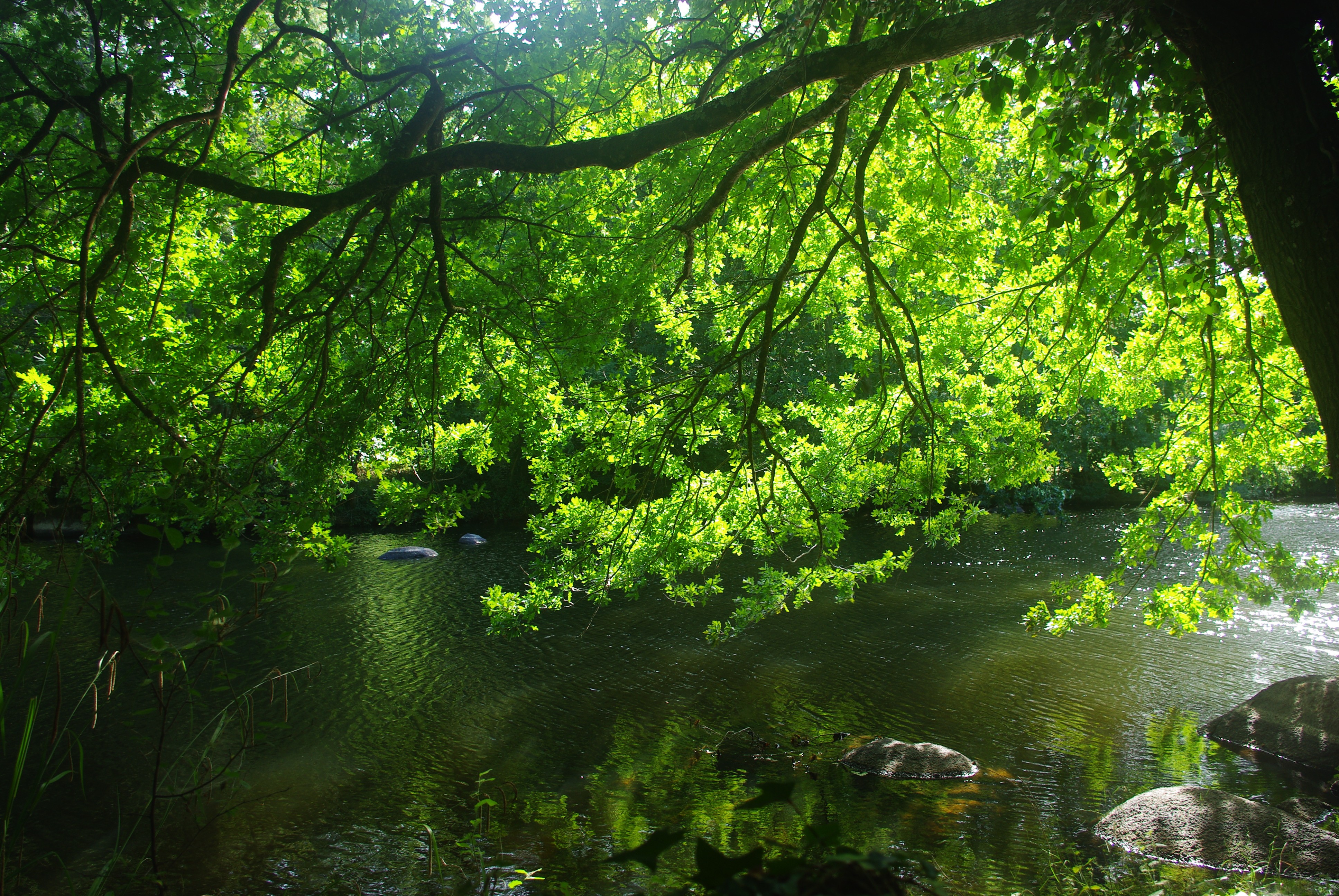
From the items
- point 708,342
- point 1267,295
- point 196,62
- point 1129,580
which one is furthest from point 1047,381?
point 708,342

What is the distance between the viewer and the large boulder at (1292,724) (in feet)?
20.6

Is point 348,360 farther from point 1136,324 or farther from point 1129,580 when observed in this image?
point 1136,324

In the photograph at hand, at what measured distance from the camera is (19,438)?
3.37 metres

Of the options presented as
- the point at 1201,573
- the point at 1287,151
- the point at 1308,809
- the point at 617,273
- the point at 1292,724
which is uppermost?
the point at 617,273

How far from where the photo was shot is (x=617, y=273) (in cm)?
562

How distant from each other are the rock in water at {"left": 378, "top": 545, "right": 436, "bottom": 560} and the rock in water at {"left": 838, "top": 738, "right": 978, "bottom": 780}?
38.7 feet

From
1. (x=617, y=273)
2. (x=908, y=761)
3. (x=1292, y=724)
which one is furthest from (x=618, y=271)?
(x=1292, y=724)

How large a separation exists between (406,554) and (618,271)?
40.3 ft

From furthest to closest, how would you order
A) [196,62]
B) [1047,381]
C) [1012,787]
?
[1047,381]
[1012,787]
[196,62]

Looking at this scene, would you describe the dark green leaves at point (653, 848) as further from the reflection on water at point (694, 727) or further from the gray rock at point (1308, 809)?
the gray rock at point (1308, 809)

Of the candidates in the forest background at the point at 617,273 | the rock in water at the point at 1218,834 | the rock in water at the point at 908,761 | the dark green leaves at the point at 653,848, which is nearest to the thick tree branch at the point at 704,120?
the forest background at the point at 617,273

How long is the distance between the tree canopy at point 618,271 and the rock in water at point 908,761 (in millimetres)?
1318

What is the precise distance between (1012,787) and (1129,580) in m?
8.15

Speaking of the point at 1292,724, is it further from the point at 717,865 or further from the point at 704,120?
the point at 717,865
